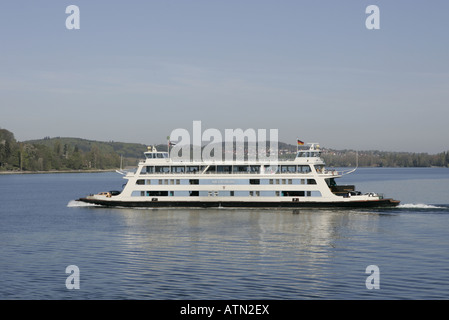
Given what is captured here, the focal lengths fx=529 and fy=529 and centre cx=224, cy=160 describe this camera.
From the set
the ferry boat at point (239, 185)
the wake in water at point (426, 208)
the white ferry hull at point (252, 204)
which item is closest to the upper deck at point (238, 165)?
the ferry boat at point (239, 185)

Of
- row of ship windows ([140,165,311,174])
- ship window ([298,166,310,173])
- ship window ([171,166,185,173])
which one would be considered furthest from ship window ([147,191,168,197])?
ship window ([298,166,310,173])

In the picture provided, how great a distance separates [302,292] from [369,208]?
41063mm

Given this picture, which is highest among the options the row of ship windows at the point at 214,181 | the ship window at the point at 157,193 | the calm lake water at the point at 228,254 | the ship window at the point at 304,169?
the ship window at the point at 304,169

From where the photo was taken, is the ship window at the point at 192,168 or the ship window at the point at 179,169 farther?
the ship window at the point at 179,169

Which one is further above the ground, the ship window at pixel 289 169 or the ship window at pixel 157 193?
the ship window at pixel 289 169

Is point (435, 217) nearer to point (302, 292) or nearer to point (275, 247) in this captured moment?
point (275, 247)

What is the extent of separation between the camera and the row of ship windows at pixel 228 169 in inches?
2758

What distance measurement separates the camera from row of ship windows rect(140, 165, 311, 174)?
230 ft

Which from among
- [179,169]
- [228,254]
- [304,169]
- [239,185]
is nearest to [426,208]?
[304,169]

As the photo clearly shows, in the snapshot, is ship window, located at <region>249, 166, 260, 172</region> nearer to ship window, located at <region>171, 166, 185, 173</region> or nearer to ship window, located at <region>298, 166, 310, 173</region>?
ship window, located at <region>298, 166, 310, 173</region>

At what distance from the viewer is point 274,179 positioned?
69.6m

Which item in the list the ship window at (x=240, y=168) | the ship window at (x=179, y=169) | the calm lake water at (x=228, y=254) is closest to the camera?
the calm lake water at (x=228, y=254)

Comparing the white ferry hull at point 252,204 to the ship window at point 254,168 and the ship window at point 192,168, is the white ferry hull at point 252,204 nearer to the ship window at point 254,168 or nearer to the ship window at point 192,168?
the ship window at point 254,168

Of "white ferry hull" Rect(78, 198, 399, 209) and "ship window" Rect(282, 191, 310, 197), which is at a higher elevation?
"ship window" Rect(282, 191, 310, 197)
